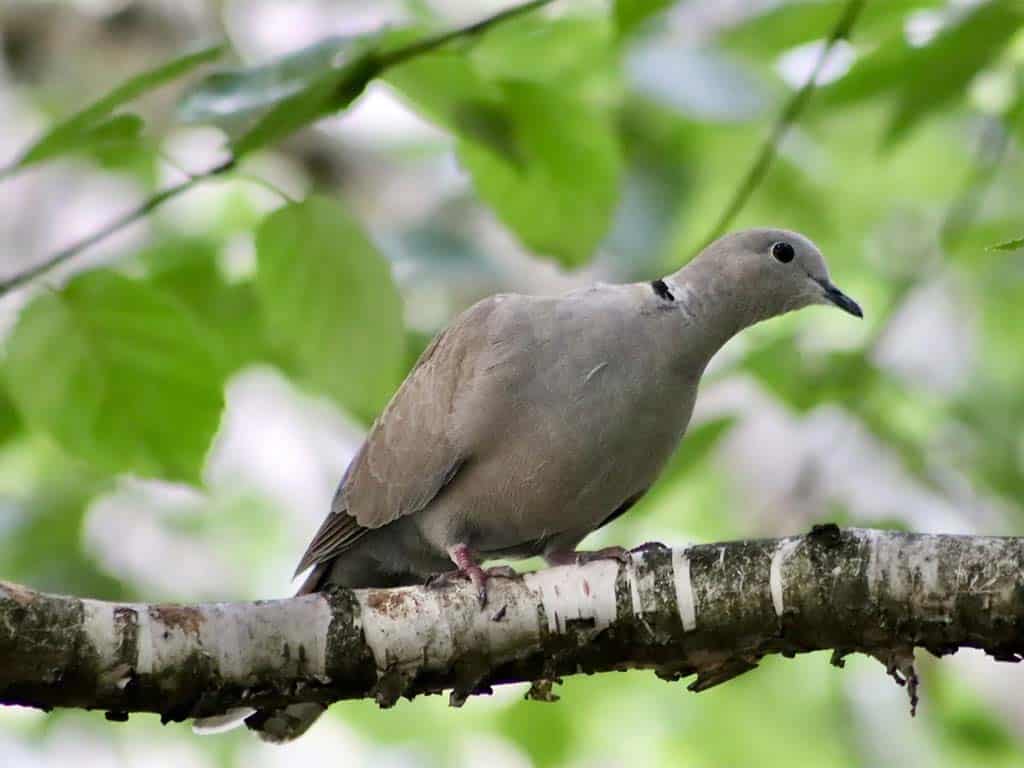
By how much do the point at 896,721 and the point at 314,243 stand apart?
12.9 feet

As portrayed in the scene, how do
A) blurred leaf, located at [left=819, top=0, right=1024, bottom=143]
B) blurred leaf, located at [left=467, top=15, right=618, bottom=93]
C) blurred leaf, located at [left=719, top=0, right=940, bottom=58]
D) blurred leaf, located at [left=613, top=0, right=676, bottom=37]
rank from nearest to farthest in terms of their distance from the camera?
blurred leaf, located at [left=613, top=0, right=676, bottom=37] → blurred leaf, located at [left=819, top=0, right=1024, bottom=143] → blurred leaf, located at [left=719, top=0, right=940, bottom=58] → blurred leaf, located at [left=467, top=15, right=618, bottom=93]

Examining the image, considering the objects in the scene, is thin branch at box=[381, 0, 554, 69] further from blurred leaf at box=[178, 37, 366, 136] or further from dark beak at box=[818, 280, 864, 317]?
dark beak at box=[818, 280, 864, 317]

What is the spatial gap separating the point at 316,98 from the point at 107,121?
0.34 m

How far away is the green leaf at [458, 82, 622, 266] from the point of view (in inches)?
105

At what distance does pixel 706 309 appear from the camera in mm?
3102

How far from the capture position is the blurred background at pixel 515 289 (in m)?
2.51

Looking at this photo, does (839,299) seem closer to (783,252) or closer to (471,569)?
(783,252)

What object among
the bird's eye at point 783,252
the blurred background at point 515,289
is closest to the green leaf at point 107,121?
the blurred background at point 515,289

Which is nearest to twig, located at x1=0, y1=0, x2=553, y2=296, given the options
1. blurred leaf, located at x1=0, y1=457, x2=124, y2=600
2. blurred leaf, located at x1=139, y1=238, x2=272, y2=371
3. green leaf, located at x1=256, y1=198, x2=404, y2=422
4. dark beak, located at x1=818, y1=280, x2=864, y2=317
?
green leaf, located at x1=256, y1=198, x2=404, y2=422

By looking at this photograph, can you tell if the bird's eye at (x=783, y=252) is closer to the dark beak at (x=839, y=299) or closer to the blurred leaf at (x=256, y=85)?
the dark beak at (x=839, y=299)

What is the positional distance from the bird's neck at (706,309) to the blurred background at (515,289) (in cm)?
14

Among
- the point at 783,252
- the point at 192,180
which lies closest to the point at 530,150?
the point at 192,180

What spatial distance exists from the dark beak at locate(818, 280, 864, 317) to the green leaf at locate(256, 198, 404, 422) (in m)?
1.24

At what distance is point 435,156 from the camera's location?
5.93 meters
